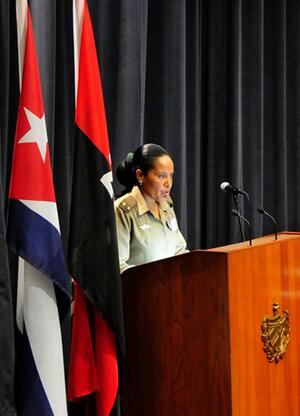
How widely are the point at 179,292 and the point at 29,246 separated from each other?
531mm

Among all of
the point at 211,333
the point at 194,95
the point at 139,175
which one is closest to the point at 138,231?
the point at 139,175

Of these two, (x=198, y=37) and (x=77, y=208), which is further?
(x=198, y=37)

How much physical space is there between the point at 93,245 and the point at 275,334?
724mm

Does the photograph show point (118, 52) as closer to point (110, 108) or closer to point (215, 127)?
point (110, 108)

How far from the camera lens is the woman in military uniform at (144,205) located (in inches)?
98.2

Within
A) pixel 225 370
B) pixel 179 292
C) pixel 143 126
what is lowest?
pixel 225 370

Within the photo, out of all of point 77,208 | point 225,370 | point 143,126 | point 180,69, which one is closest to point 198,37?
point 180,69

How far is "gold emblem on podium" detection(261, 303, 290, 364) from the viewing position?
6.98 ft

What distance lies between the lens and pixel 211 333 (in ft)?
6.50

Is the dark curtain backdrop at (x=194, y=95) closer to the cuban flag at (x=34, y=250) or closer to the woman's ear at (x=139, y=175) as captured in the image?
the woman's ear at (x=139, y=175)

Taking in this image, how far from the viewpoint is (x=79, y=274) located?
1963mm

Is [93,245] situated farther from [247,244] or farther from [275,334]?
[275,334]

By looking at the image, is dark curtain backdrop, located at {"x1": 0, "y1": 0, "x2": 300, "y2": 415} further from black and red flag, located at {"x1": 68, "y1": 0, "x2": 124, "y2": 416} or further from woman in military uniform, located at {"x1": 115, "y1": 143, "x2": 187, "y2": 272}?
black and red flag, located at {"x1": 68, "y1": 0, "x2": 124, "y2": 416}

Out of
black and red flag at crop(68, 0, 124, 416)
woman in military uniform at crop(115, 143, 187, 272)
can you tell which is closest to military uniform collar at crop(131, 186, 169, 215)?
woman in military uniform at crop(115, 143, 187, 272)
